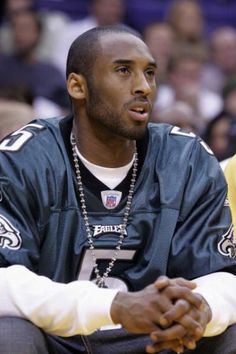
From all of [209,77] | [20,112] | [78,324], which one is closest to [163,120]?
[20,112]

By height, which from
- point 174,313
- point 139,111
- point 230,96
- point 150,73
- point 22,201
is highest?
point 150,73

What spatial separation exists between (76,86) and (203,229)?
2.35 ft

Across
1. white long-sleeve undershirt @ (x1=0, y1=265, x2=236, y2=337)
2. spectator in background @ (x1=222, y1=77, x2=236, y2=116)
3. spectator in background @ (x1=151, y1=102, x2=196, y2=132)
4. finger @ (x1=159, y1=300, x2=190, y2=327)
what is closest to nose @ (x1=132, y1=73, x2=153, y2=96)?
white long-sleeve undershirt @ (x1=0, y1=265, x2=236, y2=337)

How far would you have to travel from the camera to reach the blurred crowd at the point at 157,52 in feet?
27.2

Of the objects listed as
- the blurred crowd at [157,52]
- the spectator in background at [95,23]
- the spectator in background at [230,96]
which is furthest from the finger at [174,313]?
the spectator in background at [95,23]

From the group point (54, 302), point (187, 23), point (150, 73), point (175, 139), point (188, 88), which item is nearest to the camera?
point (54, 302)

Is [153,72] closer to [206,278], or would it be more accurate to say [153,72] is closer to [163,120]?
[206,278]

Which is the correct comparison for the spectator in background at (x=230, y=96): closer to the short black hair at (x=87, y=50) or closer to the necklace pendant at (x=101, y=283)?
the short black hair at (x=87, y=50)

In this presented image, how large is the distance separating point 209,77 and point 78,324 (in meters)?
5.86

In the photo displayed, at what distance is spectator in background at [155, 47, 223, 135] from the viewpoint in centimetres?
836

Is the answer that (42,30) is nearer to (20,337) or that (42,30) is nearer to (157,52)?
(157,52)

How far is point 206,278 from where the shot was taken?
12.0 ft

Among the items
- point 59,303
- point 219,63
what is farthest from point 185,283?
point 219,63

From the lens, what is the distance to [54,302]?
343 centimetres
